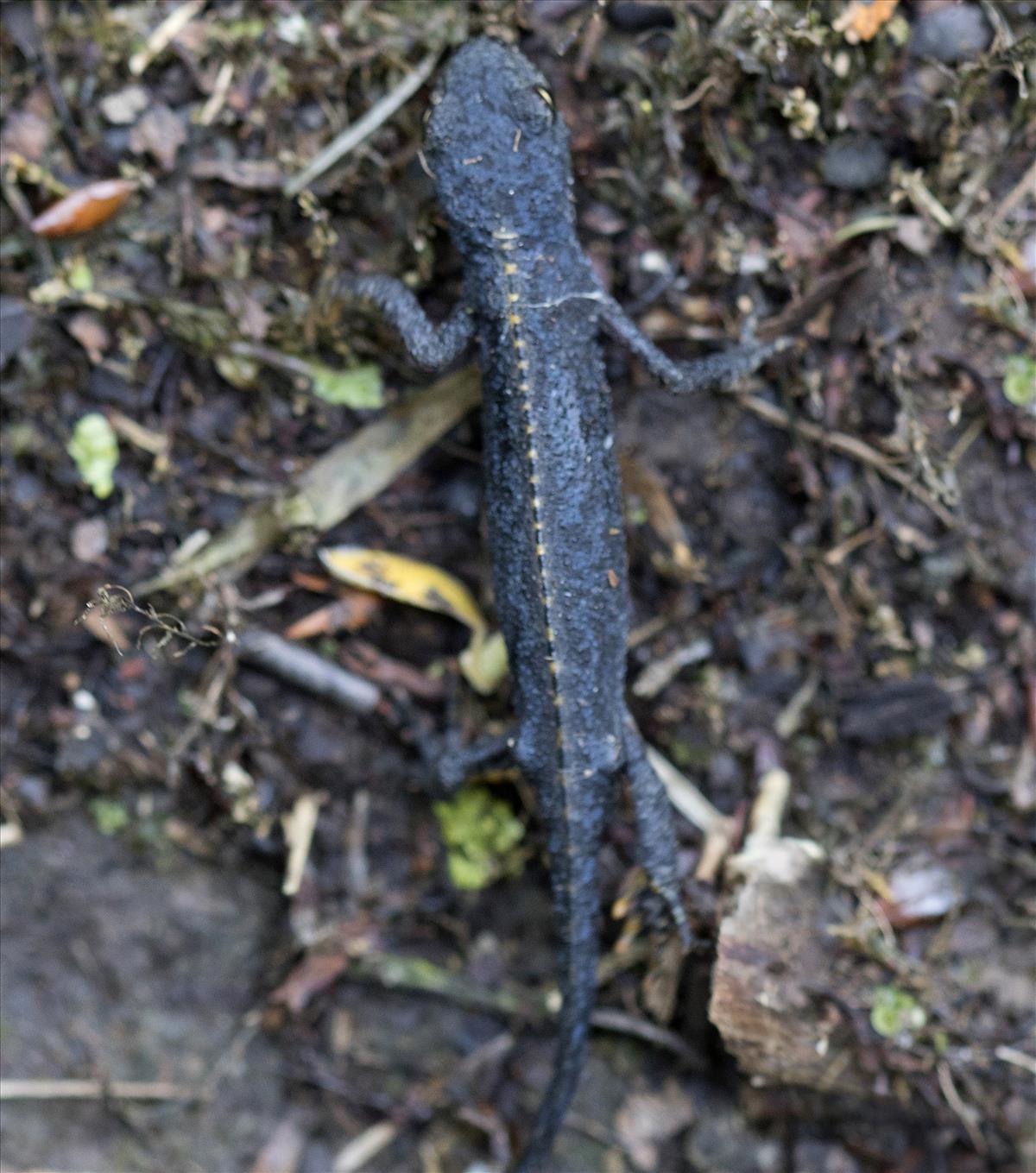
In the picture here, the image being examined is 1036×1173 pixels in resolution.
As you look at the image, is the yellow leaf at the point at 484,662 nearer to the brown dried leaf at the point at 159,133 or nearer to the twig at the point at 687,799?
the twig at the point at 687,799

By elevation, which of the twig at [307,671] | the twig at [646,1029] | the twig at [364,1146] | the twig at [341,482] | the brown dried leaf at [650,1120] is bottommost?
the twig at [364,1146]

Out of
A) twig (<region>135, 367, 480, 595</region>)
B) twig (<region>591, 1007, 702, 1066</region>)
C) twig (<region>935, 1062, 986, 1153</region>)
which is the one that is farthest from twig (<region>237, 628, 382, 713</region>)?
twig (<region>935, 1062, 986, 1153</region>)

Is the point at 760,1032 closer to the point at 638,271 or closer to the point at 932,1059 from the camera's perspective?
the point at 932,1059

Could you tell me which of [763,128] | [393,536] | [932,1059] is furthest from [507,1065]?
[763,128]

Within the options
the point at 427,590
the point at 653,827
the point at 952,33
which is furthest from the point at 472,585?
the point at 952,33

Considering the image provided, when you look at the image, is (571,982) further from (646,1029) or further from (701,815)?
(701,815)

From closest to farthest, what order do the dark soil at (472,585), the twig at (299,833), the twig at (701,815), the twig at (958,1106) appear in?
1. the dark soil at (472,585)
2. the twig at (958,1106)
3. the twig at (701,815)
4. the twig at (299,833)

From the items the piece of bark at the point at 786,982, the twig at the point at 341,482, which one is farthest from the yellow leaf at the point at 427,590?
the piece of bark at the point at 786,982

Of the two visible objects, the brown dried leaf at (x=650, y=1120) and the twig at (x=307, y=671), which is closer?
the twig at (x=307, y=671)

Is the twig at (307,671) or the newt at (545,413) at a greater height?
the newt at (545,413)
